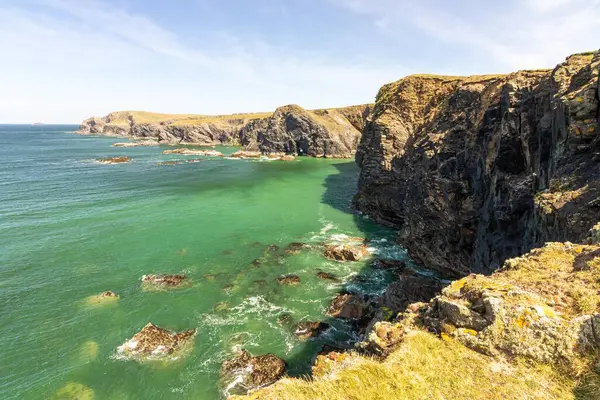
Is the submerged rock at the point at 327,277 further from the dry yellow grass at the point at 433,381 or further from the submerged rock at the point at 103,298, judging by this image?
the dry yellow grass at the point at 433,381

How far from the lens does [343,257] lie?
3866 centimetres

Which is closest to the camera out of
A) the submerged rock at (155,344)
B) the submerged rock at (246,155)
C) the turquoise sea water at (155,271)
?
the turquoise sea water at (155,271)

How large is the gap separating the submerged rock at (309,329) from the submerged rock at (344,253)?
13.2 meters

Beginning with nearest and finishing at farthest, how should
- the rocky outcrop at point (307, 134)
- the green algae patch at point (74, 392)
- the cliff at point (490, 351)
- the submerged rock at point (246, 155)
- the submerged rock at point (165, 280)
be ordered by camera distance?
the cliff at point (490, 351) < the green algae patch at point (74, 392) < the submerged rock at point (165, 280) < the rocky outcrop at point (307, 134) < the submerged rock at point (246, 155)

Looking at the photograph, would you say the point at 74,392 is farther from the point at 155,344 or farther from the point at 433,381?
the point at 433,381

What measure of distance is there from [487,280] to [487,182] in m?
21.3

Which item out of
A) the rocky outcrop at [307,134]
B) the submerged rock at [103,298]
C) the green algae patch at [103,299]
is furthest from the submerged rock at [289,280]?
the rocky outcrop at [307,134]

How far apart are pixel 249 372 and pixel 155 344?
813cm

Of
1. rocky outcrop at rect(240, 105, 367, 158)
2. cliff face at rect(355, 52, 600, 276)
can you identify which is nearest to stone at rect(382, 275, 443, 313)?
cliff face at rect(355, 52, 600, 276)

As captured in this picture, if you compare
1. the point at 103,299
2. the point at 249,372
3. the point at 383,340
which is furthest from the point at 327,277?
the point at 383,340

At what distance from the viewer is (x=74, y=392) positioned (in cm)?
2008

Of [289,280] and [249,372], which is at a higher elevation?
[289,280]

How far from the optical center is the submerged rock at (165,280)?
32375 mm

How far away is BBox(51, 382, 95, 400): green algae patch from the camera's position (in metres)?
19.7
